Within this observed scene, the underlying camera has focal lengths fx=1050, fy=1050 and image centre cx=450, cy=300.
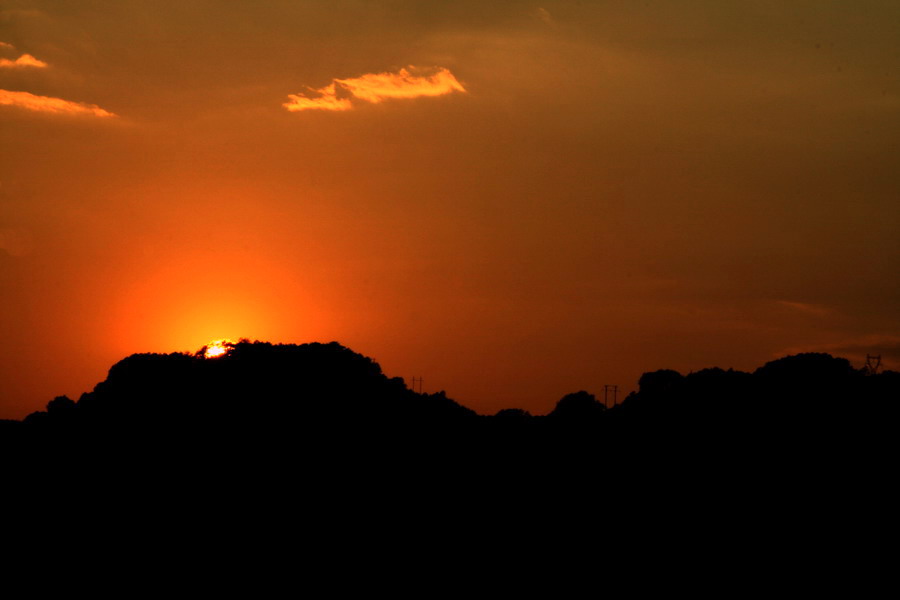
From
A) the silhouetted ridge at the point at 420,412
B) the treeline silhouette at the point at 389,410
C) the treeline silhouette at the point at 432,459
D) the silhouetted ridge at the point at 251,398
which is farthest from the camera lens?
the silhouetted ridge at the point at 251,398

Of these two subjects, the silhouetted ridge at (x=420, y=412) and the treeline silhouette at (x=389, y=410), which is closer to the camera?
the silhouetted ridge at (x=420, y=412)

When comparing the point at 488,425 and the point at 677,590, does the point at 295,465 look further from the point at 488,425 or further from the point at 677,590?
the point at 677,590

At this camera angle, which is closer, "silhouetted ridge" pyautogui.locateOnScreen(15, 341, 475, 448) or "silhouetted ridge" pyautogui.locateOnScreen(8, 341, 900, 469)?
"silhouetted ridge" pyautogui.locateOnScreen(8, 341, 900, 469)

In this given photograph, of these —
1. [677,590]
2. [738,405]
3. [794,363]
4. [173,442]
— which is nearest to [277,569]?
[173,442]

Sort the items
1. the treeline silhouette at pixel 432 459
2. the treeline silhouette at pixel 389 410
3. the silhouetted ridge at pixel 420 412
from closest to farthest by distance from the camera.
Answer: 1. the treeline silhouette at pixel 432 459
2. the silhouetted ridge at pixel 420 412
3. the treeline silhouette at pixel 389 410

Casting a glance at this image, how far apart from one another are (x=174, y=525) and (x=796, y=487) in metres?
40.5

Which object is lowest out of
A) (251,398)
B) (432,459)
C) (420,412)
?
(432,459)

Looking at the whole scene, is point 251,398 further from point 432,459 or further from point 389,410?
point 432,459

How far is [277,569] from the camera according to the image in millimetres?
67625

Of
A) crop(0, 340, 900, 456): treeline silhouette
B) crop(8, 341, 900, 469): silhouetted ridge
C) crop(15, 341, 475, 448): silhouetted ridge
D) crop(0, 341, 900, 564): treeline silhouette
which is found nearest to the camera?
crop(0, 341, 900, 564): treeline silhouette

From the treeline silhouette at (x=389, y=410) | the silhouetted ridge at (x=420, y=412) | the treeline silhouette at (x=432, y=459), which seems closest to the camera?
the treeline silhouette at (x=432, y=459)

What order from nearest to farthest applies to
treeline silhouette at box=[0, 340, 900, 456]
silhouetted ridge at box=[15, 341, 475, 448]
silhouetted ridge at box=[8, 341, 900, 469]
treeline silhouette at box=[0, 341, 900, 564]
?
treeline silhouette at box=[0, 341, 900, 564]
silhouetted ridge at box=[8, 341, 900, 469]
treeline silhouette at box=[0, 340, 900, 456]
silhouetted ridge at box=[15, 341, 475, 448]

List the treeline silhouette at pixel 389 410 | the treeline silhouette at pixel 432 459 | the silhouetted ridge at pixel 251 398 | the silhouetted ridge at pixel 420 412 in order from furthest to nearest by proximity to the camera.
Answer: the silhouetted ridge at pixel 251 398 → the treeline silhouette at pixel 389 410 → the silhouetted ridge at pixel 420 412 → the treeline silhouette at pixel 432 459

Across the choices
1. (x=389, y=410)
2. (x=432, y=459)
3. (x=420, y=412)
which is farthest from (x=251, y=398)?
(x=432, y=459)
